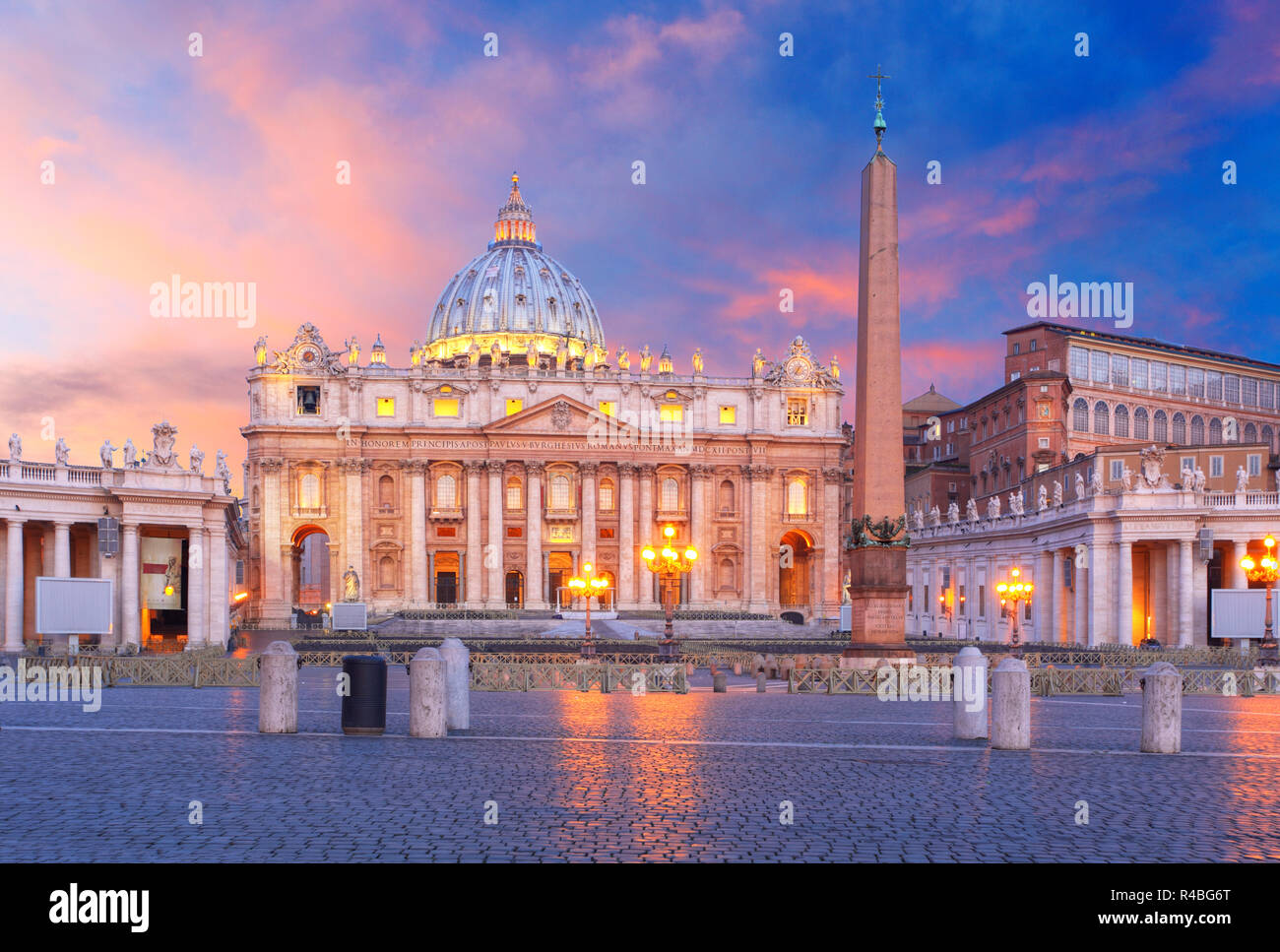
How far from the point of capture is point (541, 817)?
10703 mm

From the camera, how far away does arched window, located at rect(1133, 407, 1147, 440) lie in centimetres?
8725

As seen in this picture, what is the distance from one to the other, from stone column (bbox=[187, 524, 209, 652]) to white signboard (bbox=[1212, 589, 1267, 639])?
37135 mm

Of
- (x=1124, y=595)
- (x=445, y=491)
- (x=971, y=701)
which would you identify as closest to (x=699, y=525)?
(x=445, y=491)

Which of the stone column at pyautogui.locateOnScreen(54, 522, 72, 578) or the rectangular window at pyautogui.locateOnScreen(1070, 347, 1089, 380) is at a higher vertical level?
the rectangular window at pyautogui.locateOnScreen(1070, 347, 1089, 380)

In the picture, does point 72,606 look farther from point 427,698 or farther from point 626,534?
point 626,534

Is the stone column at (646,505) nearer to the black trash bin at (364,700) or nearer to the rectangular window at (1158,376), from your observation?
the rectangular window at (1158,376)

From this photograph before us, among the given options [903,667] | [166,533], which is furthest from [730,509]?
[903,667]

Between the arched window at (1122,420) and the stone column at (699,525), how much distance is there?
104 ft

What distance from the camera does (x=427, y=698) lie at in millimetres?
16938

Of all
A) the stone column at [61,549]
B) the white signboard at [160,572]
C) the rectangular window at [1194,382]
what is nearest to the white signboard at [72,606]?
the stone column at [61,549]

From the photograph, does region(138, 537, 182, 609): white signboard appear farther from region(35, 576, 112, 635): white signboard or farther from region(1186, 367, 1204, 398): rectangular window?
region(1186, 367, 1204, 398): rectangular window

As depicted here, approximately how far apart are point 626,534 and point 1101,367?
37898mm

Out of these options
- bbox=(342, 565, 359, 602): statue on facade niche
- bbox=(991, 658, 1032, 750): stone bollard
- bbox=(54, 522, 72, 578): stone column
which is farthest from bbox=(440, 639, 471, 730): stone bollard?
bbox=(342, 565, 359, 602): statue on facade niche
